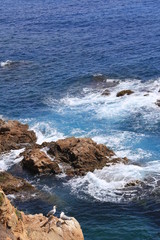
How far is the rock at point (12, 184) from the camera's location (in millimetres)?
41594

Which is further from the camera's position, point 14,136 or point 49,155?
point 14,136

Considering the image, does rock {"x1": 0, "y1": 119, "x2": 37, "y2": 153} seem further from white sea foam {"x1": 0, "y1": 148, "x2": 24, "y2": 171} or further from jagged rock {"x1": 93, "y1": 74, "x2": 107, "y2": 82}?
jagged rock {"x1": 93, "y1": 74, "x2": 107, "y2": 82}

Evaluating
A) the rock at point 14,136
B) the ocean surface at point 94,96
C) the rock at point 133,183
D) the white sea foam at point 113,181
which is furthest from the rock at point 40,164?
the rock at point 133,183

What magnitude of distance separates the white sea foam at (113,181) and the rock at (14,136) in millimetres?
10963

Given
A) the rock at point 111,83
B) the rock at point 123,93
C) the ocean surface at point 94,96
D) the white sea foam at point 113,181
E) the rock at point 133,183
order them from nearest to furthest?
the ocean surface at point 94,96, the white sea foam at point 113,181, the rock at point 133,183, the rock at point 123,93, the rock at point 111,83

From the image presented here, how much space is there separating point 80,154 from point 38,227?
1612 cm

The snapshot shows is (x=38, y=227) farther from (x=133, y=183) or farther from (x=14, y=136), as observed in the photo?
(x=14, y=136)

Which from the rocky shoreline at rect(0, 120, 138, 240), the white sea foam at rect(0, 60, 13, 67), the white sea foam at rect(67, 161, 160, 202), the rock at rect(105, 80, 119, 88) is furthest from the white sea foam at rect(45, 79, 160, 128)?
the white sea foam at rect(0, 60, 13, 67)

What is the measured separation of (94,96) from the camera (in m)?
64.9

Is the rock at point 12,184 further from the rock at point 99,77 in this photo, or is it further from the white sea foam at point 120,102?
the rock at point 99,77

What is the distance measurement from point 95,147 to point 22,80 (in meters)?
30.4

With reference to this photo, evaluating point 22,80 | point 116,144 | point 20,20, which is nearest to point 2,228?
point 116,144

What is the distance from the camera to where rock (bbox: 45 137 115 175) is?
45.0 meters

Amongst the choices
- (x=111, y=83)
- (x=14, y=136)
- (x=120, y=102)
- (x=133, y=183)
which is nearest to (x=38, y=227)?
(x=133, y=183)
